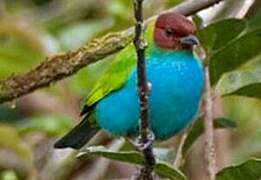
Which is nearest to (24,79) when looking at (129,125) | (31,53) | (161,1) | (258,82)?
(129,125)

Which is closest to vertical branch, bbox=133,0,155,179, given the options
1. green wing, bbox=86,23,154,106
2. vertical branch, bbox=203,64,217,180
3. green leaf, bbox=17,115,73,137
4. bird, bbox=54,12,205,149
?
vertical branch, bbox=203,64,217,180

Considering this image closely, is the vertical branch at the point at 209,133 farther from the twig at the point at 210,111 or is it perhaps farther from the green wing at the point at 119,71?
the green wing at the point at 119,71

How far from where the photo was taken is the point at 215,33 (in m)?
2.71

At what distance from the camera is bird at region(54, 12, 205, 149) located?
9.53 ft

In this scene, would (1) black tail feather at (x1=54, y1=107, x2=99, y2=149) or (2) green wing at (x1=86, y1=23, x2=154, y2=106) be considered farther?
(1) black tail feather at (x1=54, y1=107, x2=99, y2=149)

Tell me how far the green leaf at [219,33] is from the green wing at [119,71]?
12.0 inches

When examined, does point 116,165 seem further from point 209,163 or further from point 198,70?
point 209,163

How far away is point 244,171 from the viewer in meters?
2.22

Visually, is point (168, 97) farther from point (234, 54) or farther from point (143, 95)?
point (143, 95)

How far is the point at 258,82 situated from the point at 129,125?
512 millimetres

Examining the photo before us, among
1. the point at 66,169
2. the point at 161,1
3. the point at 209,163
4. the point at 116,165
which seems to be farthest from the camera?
the point at 116,165

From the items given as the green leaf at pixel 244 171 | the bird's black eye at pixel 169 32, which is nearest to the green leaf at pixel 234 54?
the bird's black eye at pixel 169 32

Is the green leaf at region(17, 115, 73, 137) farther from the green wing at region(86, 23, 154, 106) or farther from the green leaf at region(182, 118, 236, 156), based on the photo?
the green leaf at region(182, 118, 236, 156)

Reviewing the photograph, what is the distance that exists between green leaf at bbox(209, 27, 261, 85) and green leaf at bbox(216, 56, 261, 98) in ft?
0.08
